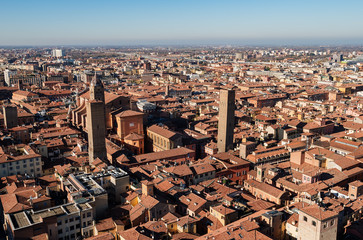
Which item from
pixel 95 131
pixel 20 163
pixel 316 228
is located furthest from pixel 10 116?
pixel 316 228

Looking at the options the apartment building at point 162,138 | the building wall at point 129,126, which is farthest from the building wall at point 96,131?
the apartment building at point 162,138

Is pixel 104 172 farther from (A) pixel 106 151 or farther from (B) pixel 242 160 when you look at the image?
(B) pixel 242 160

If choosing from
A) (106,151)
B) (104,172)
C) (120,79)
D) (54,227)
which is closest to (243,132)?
(106,151)

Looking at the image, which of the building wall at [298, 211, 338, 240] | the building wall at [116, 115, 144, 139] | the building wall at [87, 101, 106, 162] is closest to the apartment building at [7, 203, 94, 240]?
the building wall at [87, 101, 106, 162]

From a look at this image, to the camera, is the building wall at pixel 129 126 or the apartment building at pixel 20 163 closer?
the apartment building at pixel 20 163

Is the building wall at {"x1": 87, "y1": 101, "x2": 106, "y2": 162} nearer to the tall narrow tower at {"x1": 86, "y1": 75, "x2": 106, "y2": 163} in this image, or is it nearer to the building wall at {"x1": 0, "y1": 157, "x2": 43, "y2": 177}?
the tall narrow tower at {"x1": 86, "y1": 75, "x2": 106, "y2": 163}

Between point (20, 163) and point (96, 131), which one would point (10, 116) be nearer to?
point (20, 163)

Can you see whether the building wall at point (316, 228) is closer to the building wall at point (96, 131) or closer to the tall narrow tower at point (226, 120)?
the tall narrow tower at point (226, 120)

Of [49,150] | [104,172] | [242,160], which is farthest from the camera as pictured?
[49,150]
